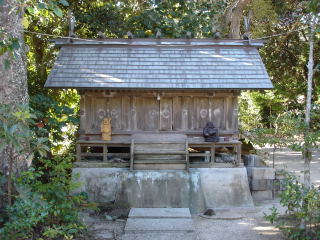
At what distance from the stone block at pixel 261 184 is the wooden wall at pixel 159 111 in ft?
5.70

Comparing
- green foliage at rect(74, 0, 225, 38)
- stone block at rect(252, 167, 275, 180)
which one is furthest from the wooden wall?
green foliage at rect(74, 0, 225, 38)

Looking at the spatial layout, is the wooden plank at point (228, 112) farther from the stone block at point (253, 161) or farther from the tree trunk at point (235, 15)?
the tree trunk at point (235, 15)

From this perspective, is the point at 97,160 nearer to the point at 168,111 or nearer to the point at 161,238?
the point at 168,111

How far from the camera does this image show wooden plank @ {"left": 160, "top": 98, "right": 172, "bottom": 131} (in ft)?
35.4

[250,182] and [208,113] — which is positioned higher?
[208,113]

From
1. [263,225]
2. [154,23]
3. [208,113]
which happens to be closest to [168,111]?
[208,113]

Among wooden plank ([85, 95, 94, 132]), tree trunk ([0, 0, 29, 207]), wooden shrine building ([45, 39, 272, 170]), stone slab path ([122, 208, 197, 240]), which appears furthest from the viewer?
wooden plank ([85, 95, 94, 132])

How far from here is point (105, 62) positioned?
10703 mm

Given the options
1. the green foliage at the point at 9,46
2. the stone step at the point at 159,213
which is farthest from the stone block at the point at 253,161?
the green foliage at the point at 9,46

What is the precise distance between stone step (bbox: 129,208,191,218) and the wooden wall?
2380mm

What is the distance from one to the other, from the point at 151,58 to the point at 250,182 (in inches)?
184

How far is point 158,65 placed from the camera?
418 inches

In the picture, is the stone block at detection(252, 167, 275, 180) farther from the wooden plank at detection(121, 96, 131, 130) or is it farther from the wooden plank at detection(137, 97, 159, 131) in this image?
the wooden plank at detection(121, 96, 131, 130)

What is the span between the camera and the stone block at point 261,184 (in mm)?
10953
